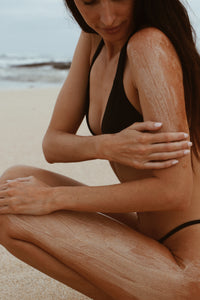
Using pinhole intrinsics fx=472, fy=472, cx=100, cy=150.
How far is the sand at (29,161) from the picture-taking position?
221cm

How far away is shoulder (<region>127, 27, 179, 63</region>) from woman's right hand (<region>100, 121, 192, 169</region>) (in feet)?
0.72

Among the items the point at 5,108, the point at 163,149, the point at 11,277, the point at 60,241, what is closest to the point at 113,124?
the point at 163,149

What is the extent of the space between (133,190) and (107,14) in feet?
1.96

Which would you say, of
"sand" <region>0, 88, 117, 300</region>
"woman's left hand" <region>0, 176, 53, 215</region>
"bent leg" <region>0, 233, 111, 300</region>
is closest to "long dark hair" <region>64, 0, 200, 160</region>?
"woman's left hand" <region>0, 176, 53, 215</region>

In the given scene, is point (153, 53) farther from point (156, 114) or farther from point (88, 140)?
point (88, 140)

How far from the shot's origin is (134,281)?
5.38ft

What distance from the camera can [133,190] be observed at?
1.58 meters

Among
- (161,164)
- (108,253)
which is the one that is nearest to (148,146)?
(161,164)

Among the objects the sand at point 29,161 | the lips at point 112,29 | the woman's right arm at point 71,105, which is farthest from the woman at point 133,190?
the sand at point 29,161

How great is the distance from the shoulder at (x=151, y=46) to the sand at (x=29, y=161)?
3.85ft

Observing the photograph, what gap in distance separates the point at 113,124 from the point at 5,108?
5498 mm

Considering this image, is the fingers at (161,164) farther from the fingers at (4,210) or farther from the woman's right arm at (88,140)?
the fingers at (4,210)

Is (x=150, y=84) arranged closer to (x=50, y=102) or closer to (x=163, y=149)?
(x=163, y=149)

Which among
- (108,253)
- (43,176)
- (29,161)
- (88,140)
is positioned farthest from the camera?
(29,161)
